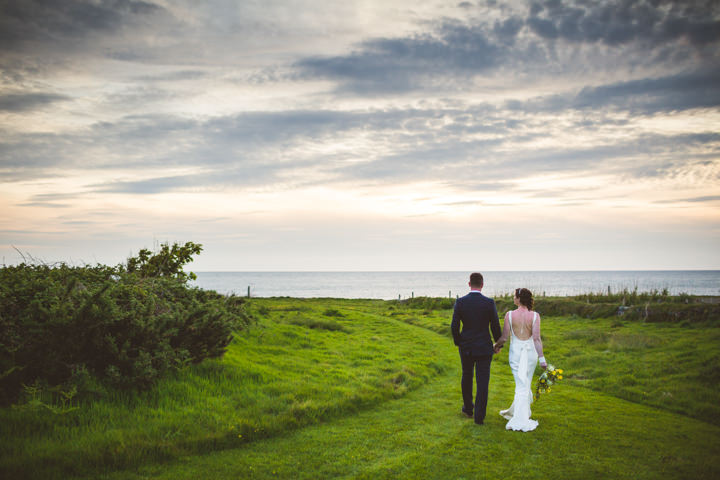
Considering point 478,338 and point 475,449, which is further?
point 478,338

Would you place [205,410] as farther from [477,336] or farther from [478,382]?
[477,336]

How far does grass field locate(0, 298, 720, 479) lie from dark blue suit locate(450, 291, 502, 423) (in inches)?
30.7

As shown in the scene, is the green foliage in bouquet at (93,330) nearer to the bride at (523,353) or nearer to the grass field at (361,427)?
the grass field at (361,427)

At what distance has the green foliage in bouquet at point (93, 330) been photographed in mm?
8211

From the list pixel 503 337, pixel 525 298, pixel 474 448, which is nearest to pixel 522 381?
pixel 503 337

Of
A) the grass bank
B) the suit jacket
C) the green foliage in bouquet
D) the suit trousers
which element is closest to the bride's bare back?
the suit jacket

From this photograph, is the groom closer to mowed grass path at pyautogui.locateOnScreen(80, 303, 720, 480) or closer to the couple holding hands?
the couple holding hands

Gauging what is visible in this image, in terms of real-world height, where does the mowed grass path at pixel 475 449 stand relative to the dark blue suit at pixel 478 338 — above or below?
below

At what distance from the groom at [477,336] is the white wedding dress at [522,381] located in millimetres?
509

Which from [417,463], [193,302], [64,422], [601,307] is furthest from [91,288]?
[601,307]

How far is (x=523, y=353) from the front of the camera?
866 cm

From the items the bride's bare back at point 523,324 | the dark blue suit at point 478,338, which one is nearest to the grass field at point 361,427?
the dark blue suit at point 478,338

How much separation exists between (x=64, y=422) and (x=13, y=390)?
150 centimetres

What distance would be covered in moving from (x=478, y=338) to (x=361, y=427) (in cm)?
328
